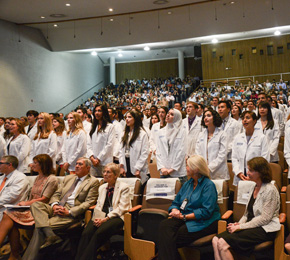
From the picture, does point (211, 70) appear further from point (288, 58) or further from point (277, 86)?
point (277, 86)

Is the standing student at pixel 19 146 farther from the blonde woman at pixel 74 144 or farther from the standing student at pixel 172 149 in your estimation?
the standing student at pixel 172 149

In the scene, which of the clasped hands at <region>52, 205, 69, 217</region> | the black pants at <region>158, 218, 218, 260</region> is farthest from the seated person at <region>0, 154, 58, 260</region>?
the black pants at <region>158, 218, 218, 260</region>

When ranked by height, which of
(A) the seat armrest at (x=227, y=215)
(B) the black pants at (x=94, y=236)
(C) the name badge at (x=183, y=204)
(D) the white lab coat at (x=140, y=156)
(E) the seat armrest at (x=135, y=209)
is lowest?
(B) the black pants at (x=94, y=236)

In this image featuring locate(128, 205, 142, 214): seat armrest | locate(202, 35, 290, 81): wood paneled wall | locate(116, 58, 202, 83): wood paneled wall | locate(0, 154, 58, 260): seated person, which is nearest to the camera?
locate(128, 205, 142, 214): seat armrest

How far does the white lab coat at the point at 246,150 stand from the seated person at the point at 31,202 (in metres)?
2.24

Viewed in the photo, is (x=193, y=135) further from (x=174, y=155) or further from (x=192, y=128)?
(x=174, y=155)

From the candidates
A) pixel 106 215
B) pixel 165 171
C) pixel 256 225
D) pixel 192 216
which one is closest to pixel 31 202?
pixel 106 215

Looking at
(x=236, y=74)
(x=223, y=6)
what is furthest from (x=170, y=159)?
(x=236, y=74)

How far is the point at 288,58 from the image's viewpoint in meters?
17.4

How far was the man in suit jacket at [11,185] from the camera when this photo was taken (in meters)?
3.96

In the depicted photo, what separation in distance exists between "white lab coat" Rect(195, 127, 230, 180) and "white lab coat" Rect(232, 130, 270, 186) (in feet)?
0.46

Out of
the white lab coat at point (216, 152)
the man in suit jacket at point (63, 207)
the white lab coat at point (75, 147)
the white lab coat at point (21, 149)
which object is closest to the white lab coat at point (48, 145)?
the white lab coat at point (21, 149)

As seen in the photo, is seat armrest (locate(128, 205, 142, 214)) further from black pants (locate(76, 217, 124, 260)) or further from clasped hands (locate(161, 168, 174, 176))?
clasped hands (locate(161, 168, 174, 176))

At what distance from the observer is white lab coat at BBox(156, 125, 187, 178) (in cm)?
400
